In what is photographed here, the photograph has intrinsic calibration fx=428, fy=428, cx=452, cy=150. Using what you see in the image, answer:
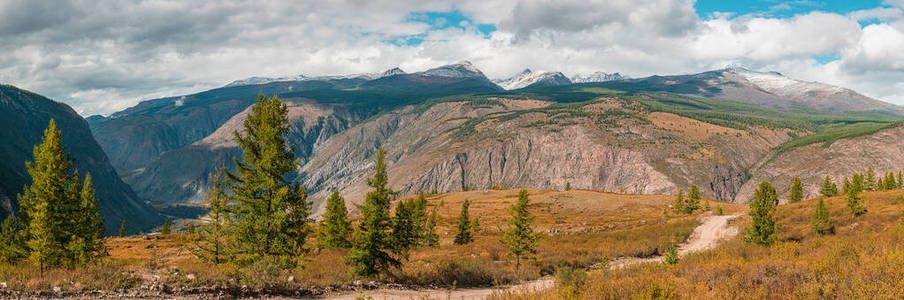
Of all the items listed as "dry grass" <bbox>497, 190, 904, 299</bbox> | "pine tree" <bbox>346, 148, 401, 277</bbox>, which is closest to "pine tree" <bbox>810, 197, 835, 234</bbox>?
"dry grass" <bbox>497, 190, 904, 299</bbox>

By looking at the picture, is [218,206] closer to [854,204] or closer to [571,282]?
[571,282]

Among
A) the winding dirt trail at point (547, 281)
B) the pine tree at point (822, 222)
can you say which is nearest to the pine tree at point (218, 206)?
the winding dirt trail at point (547, 281)

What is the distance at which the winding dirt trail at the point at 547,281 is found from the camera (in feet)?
54.2

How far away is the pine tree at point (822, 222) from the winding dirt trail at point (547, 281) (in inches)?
323

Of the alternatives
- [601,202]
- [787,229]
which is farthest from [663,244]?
[601,202]

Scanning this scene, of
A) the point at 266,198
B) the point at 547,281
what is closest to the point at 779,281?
the point at 547,281

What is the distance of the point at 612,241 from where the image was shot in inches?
1799

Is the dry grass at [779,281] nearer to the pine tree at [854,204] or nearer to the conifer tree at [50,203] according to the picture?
the conifer tree at [50,203]

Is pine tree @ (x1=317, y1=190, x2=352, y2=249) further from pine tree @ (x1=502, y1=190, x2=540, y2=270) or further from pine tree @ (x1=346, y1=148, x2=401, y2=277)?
pine tree @ (x1=346, y1=148, x2=401, y2=277)

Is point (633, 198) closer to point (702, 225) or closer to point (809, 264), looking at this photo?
point (702, 225)

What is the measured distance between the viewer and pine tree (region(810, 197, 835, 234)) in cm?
3662

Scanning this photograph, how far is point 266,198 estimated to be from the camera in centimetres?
2047

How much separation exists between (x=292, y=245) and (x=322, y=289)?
470 cm

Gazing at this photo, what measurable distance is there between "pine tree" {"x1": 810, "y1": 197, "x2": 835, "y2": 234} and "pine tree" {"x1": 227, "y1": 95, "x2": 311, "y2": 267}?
1642 inches
